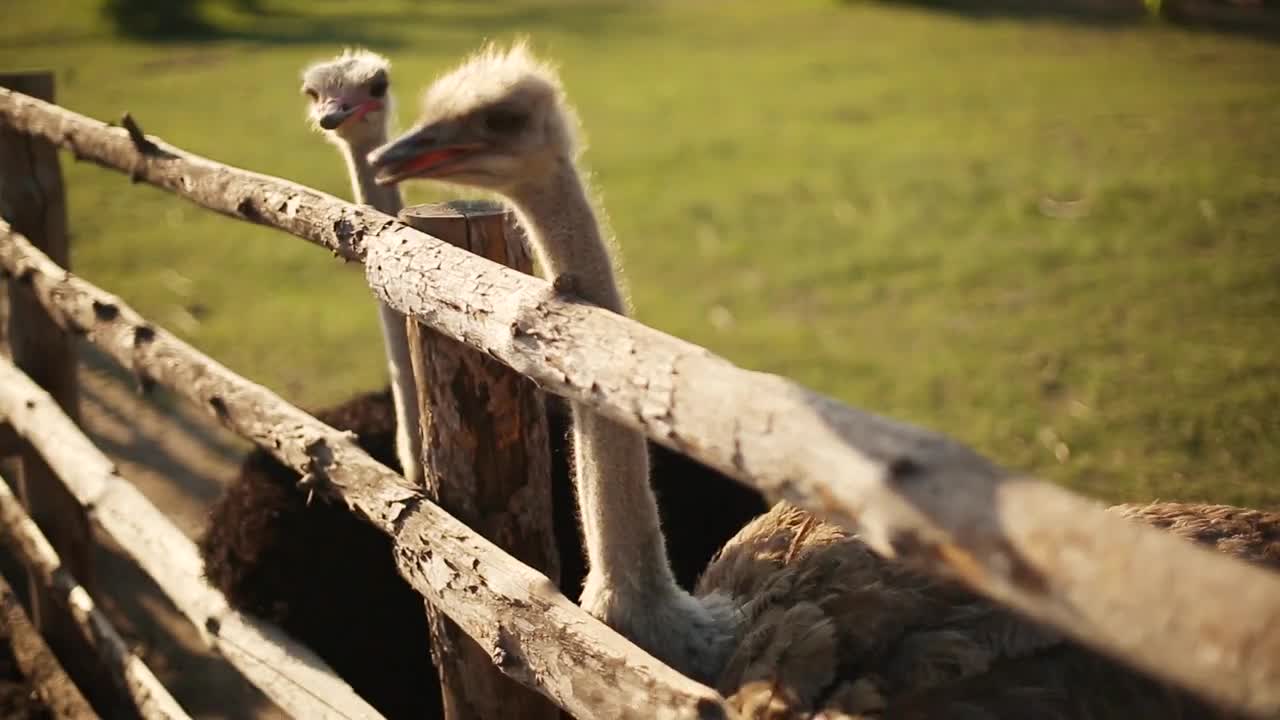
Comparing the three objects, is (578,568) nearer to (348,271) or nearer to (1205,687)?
(1205,687)

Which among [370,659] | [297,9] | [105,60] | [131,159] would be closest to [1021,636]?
[370,659]

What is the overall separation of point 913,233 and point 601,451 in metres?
5.60

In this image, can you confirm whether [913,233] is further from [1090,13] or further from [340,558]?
[1090,13]

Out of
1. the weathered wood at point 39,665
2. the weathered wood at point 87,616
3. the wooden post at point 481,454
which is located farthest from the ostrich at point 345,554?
the wooden post at point 481,454

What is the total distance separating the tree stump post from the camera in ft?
10.6

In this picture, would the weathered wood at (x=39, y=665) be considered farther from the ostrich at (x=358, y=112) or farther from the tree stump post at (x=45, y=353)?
the ostrich at (x=358, y=112)

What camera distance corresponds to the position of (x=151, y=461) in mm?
4348

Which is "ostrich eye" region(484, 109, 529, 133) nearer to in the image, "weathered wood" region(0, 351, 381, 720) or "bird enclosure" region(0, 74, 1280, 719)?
"bird enclosure" region(0, 74, 1280, 719)

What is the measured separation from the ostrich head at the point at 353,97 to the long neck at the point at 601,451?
3.95 feet

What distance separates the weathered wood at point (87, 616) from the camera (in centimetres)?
257

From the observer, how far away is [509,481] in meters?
1.82

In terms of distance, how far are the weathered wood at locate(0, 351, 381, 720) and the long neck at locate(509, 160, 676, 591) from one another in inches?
26.3

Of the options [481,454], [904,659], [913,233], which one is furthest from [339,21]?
[904,659]

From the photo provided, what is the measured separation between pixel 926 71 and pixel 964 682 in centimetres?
1152
